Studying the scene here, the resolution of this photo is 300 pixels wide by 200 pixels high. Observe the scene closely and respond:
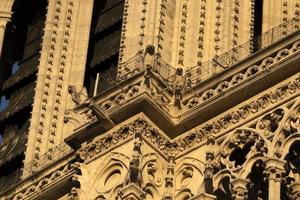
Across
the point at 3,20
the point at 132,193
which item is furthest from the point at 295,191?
the point at 3,20

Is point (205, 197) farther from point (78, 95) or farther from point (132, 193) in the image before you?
point (78, 95)

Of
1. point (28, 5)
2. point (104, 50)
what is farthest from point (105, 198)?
point (28, 5)

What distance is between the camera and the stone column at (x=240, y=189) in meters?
33.2

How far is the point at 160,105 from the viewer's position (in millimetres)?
35094

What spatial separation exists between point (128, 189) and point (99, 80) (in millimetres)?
5676

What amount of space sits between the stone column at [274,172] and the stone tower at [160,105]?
20mm

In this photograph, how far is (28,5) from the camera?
141 feet

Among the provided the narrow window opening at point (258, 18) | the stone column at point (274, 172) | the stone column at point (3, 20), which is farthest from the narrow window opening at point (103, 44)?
the stone column at point (274, 172)

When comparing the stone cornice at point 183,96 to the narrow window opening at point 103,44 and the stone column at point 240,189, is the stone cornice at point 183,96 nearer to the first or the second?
the stone column at point 240,189

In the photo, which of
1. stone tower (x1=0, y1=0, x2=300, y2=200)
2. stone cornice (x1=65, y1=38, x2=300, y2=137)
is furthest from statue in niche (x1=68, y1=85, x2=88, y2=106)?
stone cornice (x1=65, y1=38, x2=300, y2=137)

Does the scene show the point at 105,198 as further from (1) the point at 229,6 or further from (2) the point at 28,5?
(2) the point at 28,5

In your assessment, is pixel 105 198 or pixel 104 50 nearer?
pixel 105 198

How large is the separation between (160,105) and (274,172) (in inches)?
110

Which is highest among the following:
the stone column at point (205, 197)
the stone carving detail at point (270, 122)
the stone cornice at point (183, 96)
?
the stone cornice at point (183, 96)
